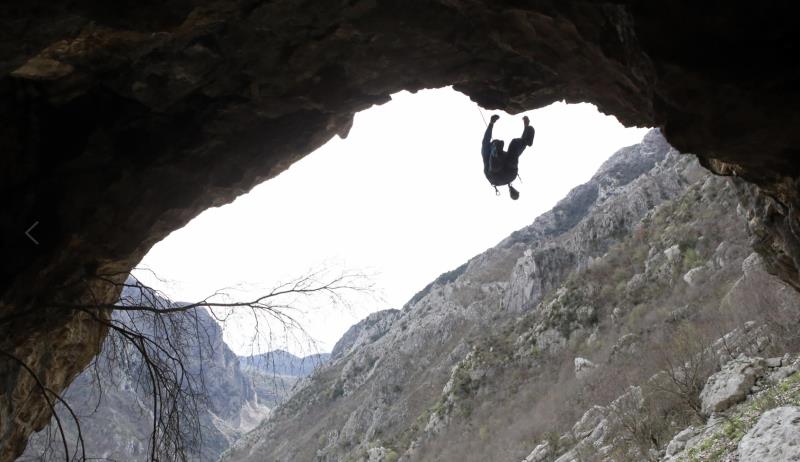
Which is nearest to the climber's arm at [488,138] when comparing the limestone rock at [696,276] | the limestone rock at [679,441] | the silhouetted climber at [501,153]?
the silhouetted climber at [501,153]

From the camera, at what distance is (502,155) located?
7.07 meters

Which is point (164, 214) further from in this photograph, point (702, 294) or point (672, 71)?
point (702, 294)

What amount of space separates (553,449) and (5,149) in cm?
1274

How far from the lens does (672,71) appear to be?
271 centimetres

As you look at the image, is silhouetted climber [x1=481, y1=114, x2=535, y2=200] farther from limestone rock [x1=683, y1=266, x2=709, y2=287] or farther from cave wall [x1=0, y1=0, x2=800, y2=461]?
limestone rock [x1=683, y1=266, x2=709, y2=287]

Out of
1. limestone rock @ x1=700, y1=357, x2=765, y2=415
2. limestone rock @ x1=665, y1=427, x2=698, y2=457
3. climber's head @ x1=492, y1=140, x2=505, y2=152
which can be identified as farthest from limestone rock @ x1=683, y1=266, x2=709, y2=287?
climber's head @ x1=492, y1=140, x2=505, y2=152

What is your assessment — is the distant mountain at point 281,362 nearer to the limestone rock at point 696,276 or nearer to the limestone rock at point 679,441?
the limestone rock at point 679,441

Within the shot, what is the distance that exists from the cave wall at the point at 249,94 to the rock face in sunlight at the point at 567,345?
2464mm

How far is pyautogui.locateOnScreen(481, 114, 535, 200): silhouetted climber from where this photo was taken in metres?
6.93

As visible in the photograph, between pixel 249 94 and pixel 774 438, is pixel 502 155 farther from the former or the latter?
pixel 774 438

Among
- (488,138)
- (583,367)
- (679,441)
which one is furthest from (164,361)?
(583,367)

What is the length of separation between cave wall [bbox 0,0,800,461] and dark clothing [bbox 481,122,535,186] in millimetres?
1353

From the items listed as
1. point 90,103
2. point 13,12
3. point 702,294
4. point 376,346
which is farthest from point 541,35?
point 376,346

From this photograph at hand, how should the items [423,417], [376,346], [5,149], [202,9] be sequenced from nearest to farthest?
[202,9]
[5,149]
[423,417]
[376,346]
